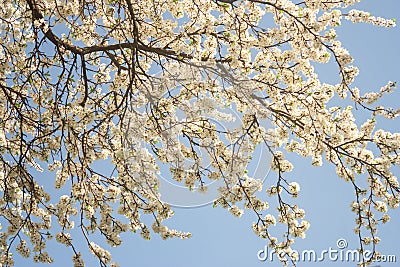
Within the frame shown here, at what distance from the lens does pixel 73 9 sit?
4.79 meters

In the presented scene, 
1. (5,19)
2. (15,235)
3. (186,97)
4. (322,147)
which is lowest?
(15,235)

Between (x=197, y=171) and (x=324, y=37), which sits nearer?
(x=324, y=37)

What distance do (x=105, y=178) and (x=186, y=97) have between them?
129 centimetres

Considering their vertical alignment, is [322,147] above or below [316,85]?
below

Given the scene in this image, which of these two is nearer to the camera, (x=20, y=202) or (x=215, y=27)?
(x=215, y=27)

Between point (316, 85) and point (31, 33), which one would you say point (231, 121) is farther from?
point (31, 33)

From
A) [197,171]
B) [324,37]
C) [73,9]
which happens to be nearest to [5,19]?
[73,9]

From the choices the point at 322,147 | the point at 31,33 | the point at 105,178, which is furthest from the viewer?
the point at 105,178

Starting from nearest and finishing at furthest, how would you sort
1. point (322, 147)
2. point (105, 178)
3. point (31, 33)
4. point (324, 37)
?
point (324, 37), point (322, 147), point (31, 33), point (105, 178)

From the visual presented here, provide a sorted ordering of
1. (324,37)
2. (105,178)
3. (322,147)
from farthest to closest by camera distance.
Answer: (105,178)
(322,147)
(324,37)

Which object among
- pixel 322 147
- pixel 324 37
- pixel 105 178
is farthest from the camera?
pixel 105 178

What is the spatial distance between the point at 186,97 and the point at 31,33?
1727 millimetres

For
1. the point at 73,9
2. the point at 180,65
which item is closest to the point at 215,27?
the point at 180,65

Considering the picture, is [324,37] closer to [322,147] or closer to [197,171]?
[322,147]
